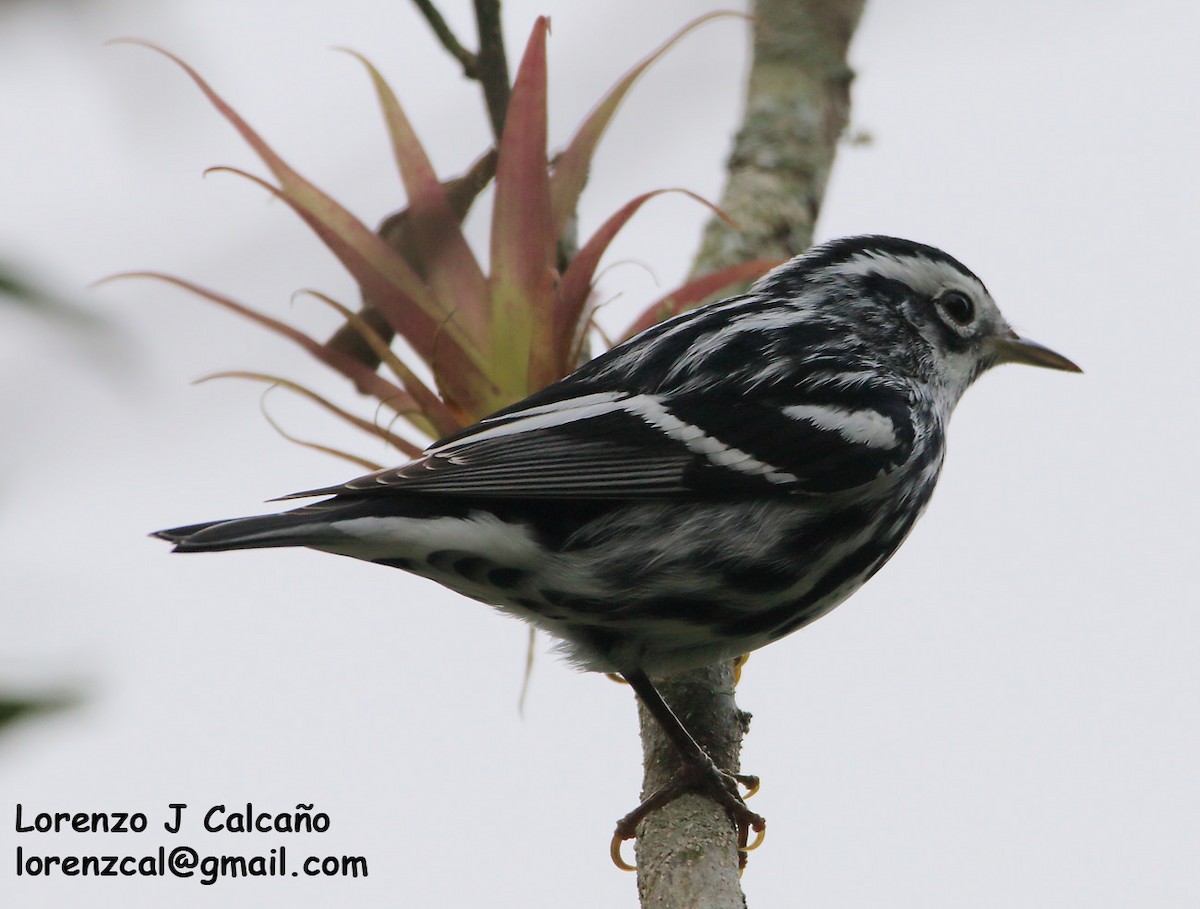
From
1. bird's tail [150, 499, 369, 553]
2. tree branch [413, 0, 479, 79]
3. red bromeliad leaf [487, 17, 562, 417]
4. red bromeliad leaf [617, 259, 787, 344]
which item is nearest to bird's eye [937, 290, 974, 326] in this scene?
red bromeliad leaf [617, 259, 787, 344]

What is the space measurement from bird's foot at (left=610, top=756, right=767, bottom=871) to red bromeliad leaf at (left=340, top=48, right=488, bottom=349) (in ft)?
4.65

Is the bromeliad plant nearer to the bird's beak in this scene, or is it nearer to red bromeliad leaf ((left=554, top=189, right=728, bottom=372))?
red bromeliad leaf ((left=554, top=189, right=728, bottom=372))

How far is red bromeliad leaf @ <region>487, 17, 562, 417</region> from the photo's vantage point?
3783 mm

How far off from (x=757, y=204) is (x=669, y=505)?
6.10 feet

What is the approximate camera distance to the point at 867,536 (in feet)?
11.1

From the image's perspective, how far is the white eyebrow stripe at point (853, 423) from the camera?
3.35 meters

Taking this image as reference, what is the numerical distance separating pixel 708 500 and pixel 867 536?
0.47 metres

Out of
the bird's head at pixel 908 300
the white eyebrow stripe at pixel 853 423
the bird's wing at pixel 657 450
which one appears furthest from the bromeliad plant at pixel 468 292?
the white eyebrow stripe at pixel 853 423

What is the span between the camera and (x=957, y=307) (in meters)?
4.04

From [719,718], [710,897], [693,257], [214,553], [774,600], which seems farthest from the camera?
[693,257]

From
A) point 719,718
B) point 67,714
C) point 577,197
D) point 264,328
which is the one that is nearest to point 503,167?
point 577,197

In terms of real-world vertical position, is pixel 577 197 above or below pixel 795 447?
above

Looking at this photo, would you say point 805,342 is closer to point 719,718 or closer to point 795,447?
point 795,447

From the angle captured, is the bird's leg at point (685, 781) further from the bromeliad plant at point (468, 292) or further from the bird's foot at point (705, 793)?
the bromeliad plant at point (468, 292)
